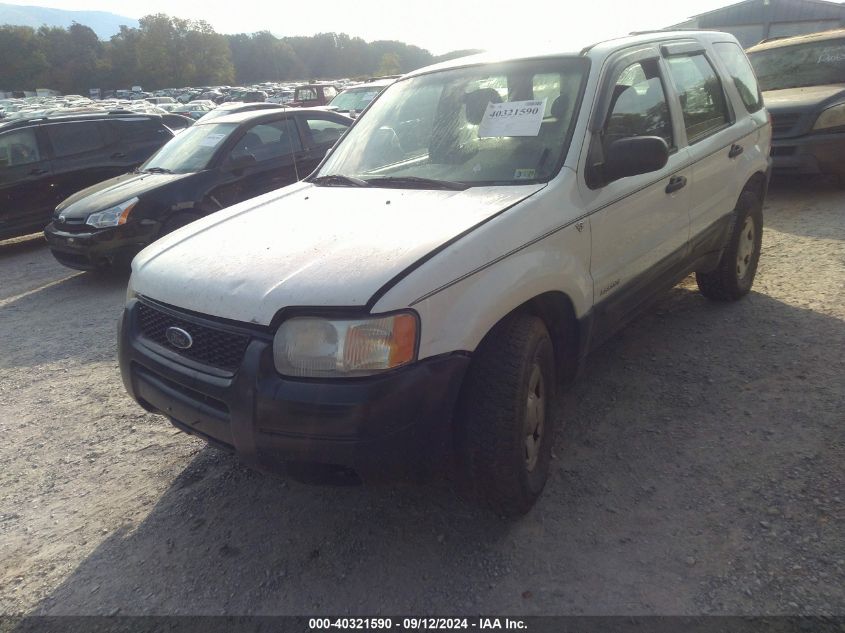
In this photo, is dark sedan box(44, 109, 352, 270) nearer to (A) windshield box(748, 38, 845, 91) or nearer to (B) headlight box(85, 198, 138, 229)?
(B) headlight box(85, 198, 138, 229)

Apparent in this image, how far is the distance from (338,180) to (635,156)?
1523 mm

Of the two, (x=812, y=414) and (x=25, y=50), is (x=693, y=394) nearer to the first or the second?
(x=812, y=414)

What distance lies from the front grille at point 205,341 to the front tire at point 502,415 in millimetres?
834

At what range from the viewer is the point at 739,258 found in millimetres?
4465

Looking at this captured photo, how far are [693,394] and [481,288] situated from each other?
5.94ft

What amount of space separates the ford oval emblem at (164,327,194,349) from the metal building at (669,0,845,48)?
114ft

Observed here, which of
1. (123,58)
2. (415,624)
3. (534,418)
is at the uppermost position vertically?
(123,58)

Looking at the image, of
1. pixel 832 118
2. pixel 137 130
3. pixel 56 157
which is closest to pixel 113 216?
pixel 56 157

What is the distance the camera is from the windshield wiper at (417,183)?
2.89 m

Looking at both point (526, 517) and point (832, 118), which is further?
point (832, 118)

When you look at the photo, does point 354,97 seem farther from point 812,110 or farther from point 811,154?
point 811,154

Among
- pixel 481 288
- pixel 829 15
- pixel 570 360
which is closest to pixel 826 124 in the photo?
pixel 570 360

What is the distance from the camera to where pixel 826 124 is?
723 cm

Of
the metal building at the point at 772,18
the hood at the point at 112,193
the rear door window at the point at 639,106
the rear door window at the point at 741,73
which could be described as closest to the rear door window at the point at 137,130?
the hood at the point at 112,193
